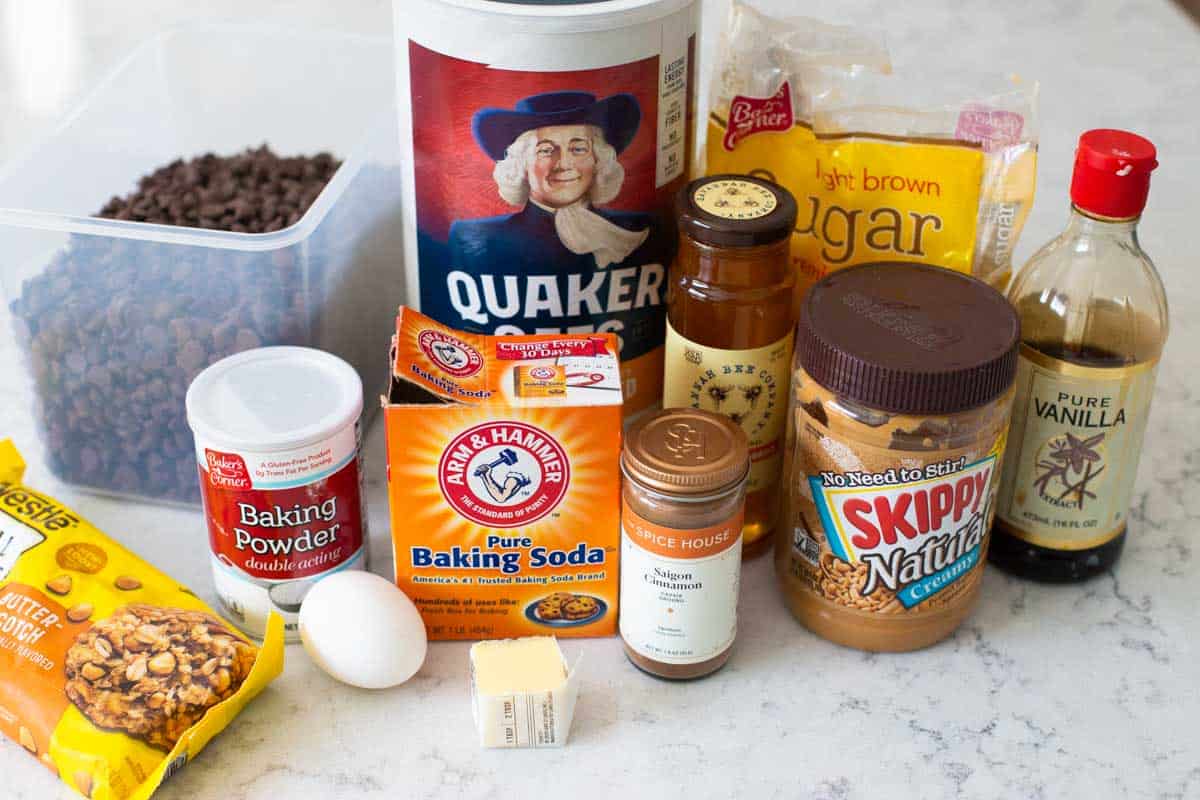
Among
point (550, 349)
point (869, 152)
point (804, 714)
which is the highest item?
point (869, 152)

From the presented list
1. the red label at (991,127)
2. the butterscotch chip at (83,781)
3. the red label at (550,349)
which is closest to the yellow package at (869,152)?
the red label at (991,127)

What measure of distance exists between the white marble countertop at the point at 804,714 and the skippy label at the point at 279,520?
6 centimetres

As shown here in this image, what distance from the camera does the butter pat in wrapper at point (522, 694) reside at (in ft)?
3.28

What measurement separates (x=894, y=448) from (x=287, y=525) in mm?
435

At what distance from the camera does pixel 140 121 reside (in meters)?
1.45

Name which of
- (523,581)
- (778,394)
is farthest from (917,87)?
(523,581)

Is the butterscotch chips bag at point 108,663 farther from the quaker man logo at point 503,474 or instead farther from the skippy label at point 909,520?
the skippy label at point 909,520

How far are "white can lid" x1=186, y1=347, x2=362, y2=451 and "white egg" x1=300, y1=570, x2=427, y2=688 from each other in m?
0.11

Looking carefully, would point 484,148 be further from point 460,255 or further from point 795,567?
point 795,567

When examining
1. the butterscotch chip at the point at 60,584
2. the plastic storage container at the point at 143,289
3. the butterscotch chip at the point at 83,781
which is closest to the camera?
the butterscotch chip at the point at 83,781

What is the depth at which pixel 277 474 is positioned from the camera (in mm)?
1030

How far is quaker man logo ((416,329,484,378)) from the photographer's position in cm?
105

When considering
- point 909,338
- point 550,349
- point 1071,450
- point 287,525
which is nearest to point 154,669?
point 287,525

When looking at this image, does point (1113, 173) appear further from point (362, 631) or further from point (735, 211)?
point (362, 631)
